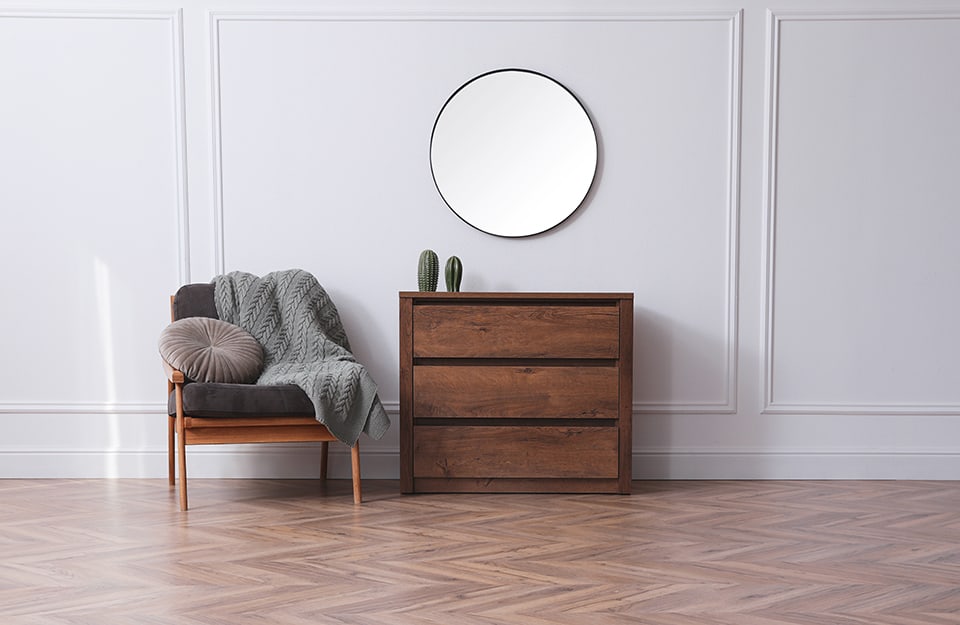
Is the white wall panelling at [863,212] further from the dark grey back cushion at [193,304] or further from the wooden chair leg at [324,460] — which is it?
the dark grey back cushion at [193,304]

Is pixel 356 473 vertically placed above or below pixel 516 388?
below

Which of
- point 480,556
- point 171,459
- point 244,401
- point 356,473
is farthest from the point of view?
point 171,459

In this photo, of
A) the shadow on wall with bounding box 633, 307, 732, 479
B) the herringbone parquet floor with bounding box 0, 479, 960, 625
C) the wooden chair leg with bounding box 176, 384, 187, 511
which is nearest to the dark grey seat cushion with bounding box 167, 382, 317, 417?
the wooden chair leg with bounding box 176, 384, 187, 511

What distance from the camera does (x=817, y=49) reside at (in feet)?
12.8

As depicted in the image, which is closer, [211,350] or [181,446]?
[181,446]

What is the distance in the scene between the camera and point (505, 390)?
350 centimetres

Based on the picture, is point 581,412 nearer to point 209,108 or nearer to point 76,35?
point 209,108

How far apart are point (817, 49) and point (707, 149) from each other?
0.65 metres

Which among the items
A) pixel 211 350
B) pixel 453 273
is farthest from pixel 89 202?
pixel 453 273

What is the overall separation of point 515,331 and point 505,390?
0.78ft

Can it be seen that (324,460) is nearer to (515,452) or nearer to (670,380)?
(515,452)

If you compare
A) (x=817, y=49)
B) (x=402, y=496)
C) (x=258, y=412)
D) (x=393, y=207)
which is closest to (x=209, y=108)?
(x=393, y=207)

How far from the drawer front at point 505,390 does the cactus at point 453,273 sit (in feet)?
1.25

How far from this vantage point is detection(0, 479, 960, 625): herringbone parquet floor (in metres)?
2.11
